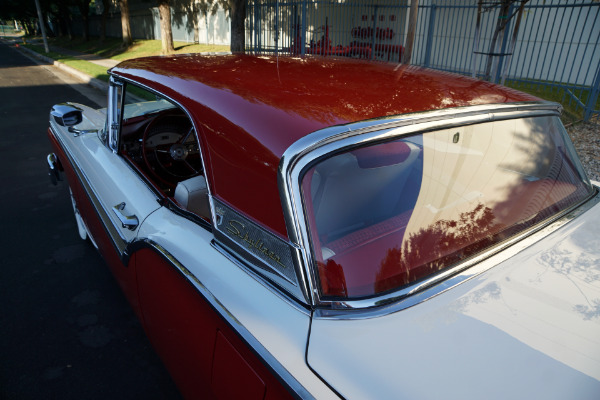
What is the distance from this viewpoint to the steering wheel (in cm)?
269

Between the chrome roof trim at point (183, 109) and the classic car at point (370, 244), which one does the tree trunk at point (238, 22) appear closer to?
the chrome roof trim at point (183, 109)

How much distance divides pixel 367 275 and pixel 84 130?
268cm

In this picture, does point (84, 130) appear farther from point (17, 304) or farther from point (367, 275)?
point (367, 275)

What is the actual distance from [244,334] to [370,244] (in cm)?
49

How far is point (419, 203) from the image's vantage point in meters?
1.40

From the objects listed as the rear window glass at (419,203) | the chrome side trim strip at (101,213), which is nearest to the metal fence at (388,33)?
the chrome side trim strip at (101,213)

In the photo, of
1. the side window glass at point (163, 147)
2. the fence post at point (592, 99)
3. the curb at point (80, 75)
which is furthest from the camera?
the curb at point (80, 75)

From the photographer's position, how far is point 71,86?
38.8 feet

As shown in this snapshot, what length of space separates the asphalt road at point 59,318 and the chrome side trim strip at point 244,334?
1.06 m

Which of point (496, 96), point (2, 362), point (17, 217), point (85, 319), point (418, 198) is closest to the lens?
point (418, 198)

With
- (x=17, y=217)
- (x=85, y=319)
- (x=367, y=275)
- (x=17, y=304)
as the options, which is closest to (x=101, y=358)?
(x=85, y=319)

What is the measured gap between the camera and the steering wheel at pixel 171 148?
8.83 ft

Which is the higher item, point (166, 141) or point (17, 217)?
point (166, 141)

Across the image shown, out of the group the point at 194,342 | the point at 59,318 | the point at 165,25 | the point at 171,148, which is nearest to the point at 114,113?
the point at 171,148
